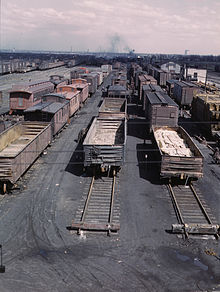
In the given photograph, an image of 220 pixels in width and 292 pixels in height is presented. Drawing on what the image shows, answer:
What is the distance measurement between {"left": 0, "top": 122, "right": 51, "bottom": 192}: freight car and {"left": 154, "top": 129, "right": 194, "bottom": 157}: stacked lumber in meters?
8.64

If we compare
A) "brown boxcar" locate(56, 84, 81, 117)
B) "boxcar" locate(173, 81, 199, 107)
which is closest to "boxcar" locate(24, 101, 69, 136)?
"brown boxcar" locate(56, 84, 81, 117)

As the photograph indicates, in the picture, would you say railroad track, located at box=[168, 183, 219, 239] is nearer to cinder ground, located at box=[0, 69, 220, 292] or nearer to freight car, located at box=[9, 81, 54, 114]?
cinder ground, located at box=[0, 69, 220, 292]

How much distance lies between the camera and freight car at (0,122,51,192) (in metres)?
15.1

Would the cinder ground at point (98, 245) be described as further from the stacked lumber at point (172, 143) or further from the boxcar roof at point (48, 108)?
the boxcar roof at point (48, 108)

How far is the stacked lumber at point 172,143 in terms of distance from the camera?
19.3 metres

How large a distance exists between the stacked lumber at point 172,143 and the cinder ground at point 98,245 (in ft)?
7.26

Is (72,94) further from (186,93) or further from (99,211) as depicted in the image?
(99,211)

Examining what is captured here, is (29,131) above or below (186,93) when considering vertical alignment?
below

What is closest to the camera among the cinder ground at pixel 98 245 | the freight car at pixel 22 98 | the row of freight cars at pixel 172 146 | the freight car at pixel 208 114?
the cinder ground at pixel 98 245

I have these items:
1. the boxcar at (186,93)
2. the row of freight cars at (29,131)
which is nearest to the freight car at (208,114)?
the boxcar at (186,93)

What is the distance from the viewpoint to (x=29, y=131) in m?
23.3

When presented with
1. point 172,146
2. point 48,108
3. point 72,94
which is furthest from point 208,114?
point 72,94

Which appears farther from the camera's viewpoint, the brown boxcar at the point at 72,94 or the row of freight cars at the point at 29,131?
the brown boxcar at the point at 72,94

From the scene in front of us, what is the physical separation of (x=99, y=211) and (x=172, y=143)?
925 centimetres
